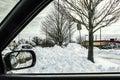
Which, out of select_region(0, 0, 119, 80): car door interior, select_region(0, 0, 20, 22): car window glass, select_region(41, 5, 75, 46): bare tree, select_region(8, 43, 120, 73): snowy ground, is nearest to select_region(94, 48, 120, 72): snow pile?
select_region(8, 43, 120, 73): snowy ground

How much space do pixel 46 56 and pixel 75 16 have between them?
5423mm

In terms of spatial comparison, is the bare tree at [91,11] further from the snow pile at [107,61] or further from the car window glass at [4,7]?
the car window glass at [4,7]

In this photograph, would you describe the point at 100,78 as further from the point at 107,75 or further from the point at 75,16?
the point at 75,16

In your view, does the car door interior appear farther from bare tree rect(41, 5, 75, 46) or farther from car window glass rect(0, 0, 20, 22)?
bare tree rect(41, 5, 75, 46)

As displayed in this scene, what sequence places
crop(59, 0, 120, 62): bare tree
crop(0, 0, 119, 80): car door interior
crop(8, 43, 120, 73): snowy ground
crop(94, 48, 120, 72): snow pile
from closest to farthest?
crop(0, 0, 119, 80): car door interior < crop(8, 43, 120, 73): snowy ground < crop(94, 48, 120, 72): snow pile < crop(59, 0, 120, 62): bare tree

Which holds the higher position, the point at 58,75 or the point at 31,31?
the point at 31,31

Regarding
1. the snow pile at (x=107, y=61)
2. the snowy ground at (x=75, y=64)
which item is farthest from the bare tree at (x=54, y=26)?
the snow pile at (x=107, y=61)

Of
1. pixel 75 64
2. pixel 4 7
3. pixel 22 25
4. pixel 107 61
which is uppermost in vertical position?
pixel 4 7

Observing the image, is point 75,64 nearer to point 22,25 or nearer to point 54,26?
point 54,26

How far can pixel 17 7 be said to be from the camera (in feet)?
6.43

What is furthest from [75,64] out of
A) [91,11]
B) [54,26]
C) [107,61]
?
[91,11]

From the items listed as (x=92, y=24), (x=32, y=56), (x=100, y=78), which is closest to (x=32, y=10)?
(x=32, y=56)

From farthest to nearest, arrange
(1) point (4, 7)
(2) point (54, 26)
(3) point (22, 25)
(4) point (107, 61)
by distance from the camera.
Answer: (4) point (107, 61) < (2) point (54, 26) < (1) point (4, 7) < (3) point (22, 25)

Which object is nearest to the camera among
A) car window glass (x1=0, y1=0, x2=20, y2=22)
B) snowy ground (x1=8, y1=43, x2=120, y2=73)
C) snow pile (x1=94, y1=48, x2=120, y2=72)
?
car window glass (x1=0, y1=0, x2=20, y2=22)
